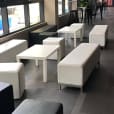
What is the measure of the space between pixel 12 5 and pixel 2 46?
1570 millimetres

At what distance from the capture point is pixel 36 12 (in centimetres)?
804

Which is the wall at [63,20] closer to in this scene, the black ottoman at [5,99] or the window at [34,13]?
the window at [34,13]

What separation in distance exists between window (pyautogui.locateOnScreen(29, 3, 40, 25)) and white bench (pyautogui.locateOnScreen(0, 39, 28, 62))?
232 cm

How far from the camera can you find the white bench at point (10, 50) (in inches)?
181

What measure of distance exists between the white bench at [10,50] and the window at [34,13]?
91.5 inches

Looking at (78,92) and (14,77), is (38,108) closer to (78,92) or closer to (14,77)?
(14,77)

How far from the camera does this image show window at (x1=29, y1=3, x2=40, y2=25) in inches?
297

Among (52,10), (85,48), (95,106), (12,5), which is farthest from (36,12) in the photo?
(95,106)

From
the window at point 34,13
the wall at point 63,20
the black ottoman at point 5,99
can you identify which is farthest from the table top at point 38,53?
the wall at point 63,20

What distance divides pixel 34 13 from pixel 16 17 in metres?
1.38

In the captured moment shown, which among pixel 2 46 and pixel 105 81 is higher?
pixel 2 46

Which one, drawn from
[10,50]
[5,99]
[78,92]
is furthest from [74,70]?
[10,50]

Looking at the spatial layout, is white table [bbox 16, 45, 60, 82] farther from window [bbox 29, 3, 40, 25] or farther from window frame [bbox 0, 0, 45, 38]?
window [bbox 29, 3, 40, 25]

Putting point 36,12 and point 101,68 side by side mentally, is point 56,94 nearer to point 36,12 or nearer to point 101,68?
point 101,68
